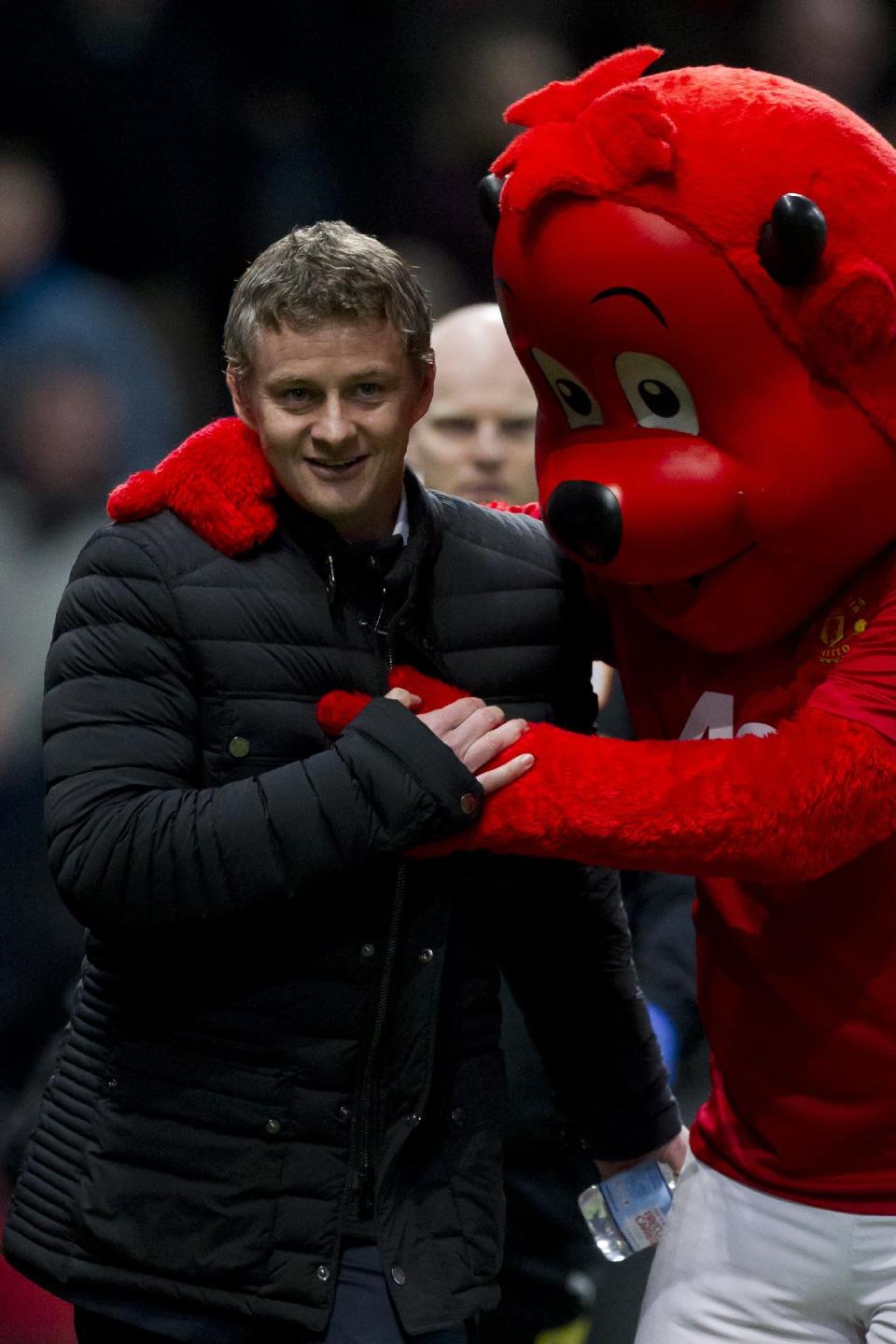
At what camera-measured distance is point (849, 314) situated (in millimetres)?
1400

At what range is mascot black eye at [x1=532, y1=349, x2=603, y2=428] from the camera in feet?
5.16

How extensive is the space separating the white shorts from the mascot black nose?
2.22ft

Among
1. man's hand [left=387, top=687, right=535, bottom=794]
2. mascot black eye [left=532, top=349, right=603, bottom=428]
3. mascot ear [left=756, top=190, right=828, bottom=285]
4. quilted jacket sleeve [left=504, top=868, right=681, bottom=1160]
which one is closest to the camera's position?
mascot ear [left=756, top=190, right=828, bottom=285]

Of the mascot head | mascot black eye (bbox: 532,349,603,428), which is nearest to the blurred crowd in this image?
mascot black eye (bbox: 532,349,603,428)

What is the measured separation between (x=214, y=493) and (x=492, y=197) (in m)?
0.39

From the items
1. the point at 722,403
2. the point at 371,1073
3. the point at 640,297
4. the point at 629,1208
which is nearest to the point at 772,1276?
the point at 629,1208

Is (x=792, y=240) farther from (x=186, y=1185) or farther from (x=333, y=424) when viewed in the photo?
(x=186, y=1185)

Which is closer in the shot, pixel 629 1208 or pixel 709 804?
pixel 709 804

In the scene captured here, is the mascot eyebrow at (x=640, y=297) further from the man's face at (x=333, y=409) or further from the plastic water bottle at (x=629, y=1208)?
the plastic water bottle at (x=629, y=1208)

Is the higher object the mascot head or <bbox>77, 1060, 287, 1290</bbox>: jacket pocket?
the mascot head

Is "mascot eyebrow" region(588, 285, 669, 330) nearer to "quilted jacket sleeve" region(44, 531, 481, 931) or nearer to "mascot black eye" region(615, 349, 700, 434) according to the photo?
"mascot black eye" region(615, 349, 700, 434)

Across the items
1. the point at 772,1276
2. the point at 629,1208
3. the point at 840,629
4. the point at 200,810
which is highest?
the point at 840,629

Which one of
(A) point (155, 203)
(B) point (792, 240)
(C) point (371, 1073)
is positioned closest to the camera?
(B) point (792, 240)

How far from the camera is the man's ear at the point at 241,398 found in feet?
5.30
